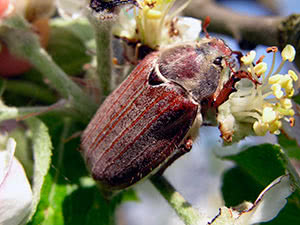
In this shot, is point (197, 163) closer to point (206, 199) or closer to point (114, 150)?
point (206, 199)

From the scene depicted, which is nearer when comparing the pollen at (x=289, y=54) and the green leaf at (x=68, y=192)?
the pollen at (x=289, y=54)

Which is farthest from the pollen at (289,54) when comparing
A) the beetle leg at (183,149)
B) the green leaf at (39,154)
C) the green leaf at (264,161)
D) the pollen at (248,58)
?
the green leaf at (39,154)

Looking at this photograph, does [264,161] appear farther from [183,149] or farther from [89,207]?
[89,207]

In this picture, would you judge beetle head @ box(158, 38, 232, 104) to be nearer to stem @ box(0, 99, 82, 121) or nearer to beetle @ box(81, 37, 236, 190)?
beetle @ box(81, 37, 236, 190)

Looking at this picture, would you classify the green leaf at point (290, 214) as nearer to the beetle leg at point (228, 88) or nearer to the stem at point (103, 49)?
the beetle leg at point (228, 88)

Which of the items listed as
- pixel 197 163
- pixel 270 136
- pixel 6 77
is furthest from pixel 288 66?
pixel 197 163

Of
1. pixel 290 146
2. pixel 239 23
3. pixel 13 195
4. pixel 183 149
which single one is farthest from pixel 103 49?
pixel 239 23
